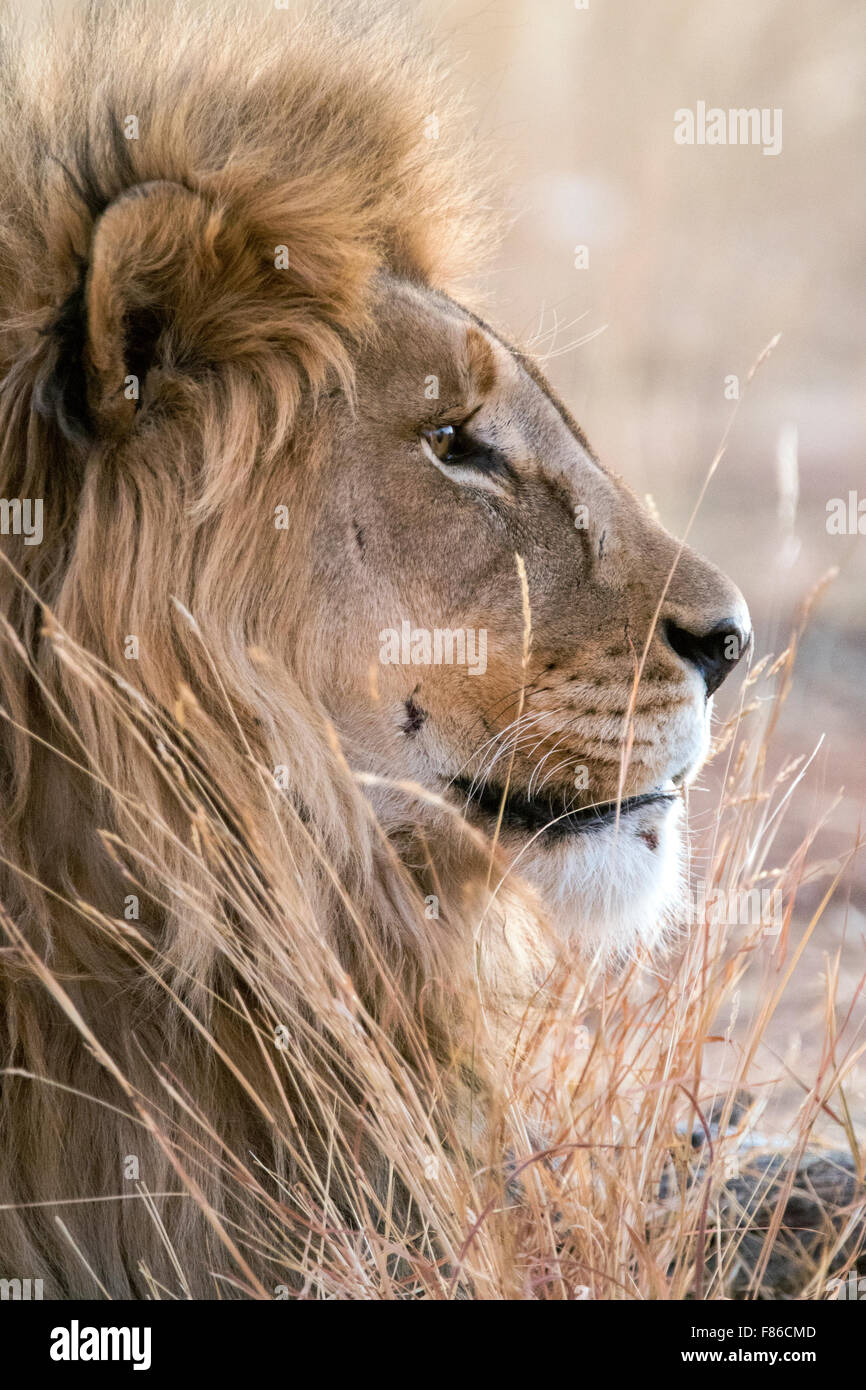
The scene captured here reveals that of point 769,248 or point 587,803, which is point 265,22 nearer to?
point 587,803

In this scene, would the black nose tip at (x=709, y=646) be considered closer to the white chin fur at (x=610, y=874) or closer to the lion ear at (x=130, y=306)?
the white chin fur at (x=610, y=874)

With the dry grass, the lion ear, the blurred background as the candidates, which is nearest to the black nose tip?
the dry grass

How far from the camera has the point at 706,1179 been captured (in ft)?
6.59

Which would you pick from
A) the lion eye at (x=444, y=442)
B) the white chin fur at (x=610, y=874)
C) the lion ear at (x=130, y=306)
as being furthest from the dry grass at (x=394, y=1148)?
the lion eye at (x=444, y=442)

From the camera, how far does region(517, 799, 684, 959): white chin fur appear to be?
2.19 m

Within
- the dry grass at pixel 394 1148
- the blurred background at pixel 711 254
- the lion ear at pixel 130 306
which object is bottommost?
the dry grass at pixel 394 1148

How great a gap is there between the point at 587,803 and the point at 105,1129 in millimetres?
909

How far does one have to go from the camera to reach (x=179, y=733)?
6.59 feet

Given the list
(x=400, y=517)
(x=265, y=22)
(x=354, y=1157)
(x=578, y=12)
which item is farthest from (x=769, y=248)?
(x=354, y=1157)

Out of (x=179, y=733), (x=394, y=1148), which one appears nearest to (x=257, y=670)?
(x=179, y=733)

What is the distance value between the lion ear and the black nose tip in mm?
892

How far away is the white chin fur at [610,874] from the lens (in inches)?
86.3

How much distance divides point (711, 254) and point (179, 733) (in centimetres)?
606

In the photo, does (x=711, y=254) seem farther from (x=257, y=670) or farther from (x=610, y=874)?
(x=257, y=670)
